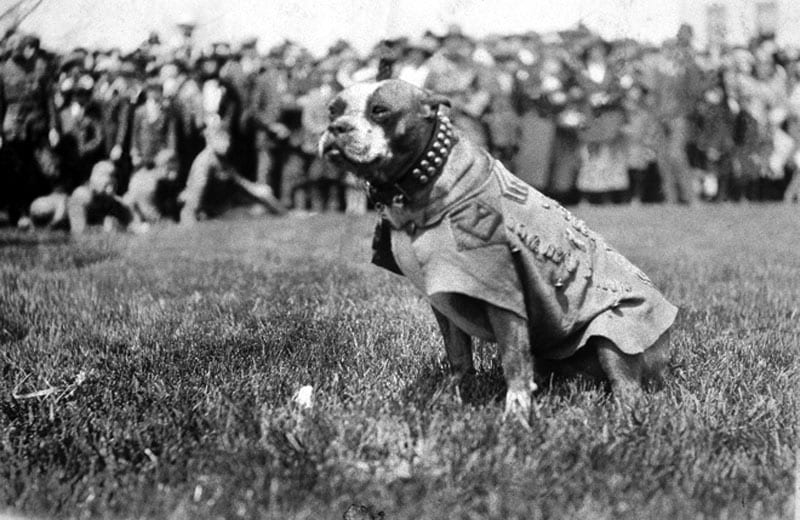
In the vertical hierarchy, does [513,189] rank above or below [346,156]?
below

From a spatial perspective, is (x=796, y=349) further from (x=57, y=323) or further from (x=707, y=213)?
(x=707, y=213)

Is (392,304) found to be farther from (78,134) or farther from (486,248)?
(78,134)

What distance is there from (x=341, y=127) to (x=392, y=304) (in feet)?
7.64

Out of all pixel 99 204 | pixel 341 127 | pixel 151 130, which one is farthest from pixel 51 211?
pixel 341 127

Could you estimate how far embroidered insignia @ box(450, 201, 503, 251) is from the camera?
2688mm

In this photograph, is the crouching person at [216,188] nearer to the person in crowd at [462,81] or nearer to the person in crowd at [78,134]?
the person in crowd at [78,134]

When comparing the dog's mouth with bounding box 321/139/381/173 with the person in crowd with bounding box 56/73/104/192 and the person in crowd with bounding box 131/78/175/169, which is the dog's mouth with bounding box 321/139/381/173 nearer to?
the person in crowd with bounding box 56/73/104/192

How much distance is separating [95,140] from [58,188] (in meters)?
1.30

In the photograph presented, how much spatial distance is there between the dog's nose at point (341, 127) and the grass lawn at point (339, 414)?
1.08 metres

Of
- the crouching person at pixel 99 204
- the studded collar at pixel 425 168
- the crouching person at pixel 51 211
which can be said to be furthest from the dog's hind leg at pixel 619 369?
the crouching person at pixel 99 204

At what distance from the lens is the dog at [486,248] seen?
268 centimetres

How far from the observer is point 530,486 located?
8.17 feet

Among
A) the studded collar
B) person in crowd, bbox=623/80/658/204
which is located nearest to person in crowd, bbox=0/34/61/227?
the studded collar

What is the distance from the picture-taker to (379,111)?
266 cm
